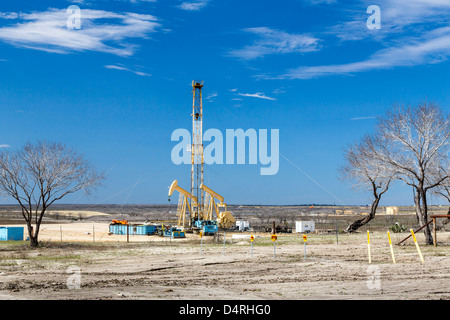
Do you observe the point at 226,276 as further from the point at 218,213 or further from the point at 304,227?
the point at 218,213

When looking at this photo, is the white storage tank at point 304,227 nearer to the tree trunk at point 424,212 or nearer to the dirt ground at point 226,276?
the tree trunk at point 424,212

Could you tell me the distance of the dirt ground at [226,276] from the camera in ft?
48.7

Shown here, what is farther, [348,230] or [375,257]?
[348,230]

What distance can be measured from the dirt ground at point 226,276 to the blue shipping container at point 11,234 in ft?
53.3

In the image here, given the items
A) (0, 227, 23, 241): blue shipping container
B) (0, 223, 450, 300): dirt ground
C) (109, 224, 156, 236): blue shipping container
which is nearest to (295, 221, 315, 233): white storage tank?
(109, 224, 156, 236): blue shipping container

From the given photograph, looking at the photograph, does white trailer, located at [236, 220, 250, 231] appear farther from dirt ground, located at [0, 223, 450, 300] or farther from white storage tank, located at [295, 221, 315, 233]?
dirt ground, located at [0, 223, 450, 300]

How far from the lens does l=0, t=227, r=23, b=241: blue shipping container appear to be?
43625 millimetres

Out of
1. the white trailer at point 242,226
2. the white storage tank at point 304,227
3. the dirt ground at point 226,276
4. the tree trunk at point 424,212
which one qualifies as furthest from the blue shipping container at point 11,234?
the tree trunk at point 424,212

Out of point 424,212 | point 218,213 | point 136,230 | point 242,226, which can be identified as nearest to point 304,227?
point 242,226

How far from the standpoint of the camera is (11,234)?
4384cm

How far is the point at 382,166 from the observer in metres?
33.8
